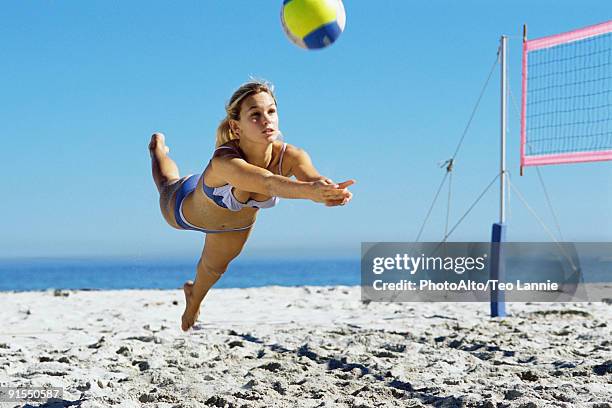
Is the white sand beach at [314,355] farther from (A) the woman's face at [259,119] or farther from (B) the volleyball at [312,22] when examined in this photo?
(B) the volleyball at [312,22]

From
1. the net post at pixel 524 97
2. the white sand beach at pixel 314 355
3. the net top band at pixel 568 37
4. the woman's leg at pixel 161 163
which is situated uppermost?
the net top band at pixel 568 37

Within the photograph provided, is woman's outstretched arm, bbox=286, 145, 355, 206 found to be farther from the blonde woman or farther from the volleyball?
the volleyball

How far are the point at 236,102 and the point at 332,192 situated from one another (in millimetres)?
1063

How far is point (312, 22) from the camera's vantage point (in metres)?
3.62

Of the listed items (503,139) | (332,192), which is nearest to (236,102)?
(332,192)

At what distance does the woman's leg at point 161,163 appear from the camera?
14.9 ft

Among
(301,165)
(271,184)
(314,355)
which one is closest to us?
(271,184)

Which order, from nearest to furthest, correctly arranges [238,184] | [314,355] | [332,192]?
[332,192] → [238,184] → [314,355]

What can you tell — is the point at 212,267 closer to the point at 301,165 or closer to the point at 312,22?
the point at 301,165

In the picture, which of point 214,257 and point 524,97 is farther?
point 524,97

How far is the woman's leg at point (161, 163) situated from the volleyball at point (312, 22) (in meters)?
1.34

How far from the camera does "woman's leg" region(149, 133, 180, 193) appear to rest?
4547 mm

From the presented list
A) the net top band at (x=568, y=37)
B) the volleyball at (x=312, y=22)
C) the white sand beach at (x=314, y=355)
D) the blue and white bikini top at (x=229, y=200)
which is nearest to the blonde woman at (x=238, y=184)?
the blue and white bikini top at (x=229, y=200)

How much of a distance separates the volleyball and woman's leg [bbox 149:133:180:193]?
1343mm
